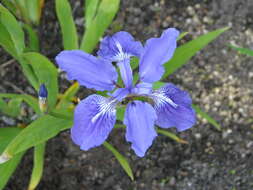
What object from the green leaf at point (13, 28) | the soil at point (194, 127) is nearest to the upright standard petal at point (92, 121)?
the green leaf at point (13, 28)

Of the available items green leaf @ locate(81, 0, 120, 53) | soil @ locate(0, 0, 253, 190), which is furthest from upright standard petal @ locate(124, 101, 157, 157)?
soil @ locate(0, 0, 253, 190)

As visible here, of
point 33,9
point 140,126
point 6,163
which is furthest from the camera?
point 33,9

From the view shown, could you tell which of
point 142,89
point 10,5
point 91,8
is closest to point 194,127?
point 91,8

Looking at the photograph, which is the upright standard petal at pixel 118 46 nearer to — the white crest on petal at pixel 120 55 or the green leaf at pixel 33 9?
the white crest on petal at pixel 120 55

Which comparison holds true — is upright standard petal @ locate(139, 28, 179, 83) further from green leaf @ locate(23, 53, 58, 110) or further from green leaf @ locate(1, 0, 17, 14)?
green leaf @ locate(1, 0, 17, 14)

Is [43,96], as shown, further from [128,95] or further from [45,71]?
[128,95]
